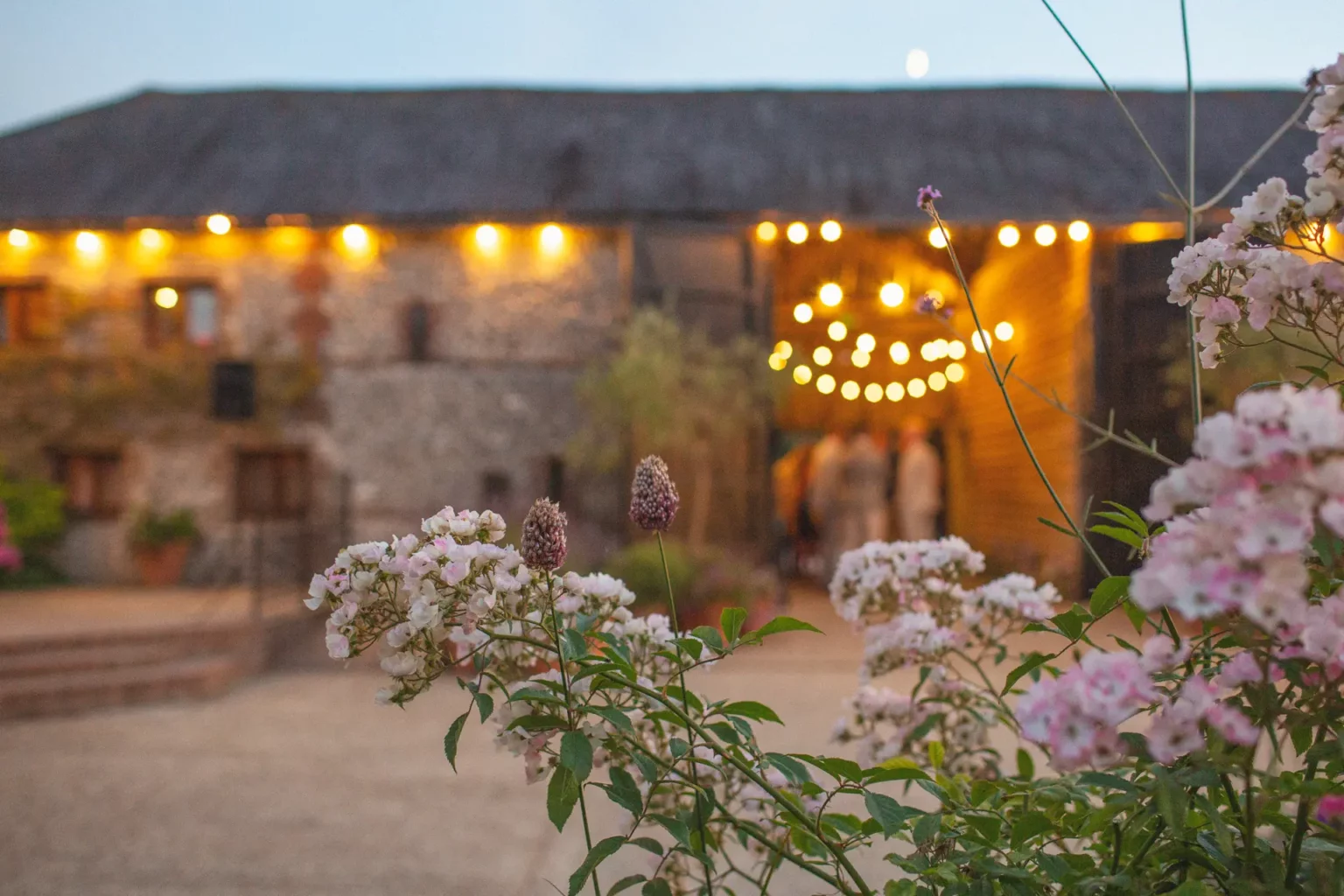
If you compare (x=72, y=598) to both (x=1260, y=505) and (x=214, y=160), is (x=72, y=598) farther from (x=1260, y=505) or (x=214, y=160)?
(x=1260, y=505)

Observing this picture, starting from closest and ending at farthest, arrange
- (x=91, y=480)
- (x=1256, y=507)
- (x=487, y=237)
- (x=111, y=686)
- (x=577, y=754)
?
1. (x=1256, y=507)
2. (x=577, y=754)
3. (x=111, y=686)
4. (x=487, y=237)
5. (x=91, y=480)

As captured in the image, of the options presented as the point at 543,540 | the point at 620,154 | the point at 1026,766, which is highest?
the point at 620,154

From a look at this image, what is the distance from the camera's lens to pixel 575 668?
1378mm

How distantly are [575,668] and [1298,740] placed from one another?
0.97 m

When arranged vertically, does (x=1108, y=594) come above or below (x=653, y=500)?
below

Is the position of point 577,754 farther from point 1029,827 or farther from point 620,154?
point 620,154

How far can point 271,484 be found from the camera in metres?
9.88

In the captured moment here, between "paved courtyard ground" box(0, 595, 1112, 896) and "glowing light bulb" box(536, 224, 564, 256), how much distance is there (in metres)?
5.43

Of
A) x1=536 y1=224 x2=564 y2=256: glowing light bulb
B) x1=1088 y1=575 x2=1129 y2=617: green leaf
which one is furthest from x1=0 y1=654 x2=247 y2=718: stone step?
x1=1088 y1=575 x2=1129 y2=617: green leaf

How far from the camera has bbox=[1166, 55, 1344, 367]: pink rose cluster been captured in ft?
3.47

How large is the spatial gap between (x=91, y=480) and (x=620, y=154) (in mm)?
7267

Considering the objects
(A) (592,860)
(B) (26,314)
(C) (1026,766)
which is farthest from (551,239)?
(A) (592,860)

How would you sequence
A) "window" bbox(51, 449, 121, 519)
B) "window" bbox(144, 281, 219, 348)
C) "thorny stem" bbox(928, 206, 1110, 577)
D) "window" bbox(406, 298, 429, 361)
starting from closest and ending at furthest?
1. "thorny stem" bbox(928, 206, 1110, 577)
2. "window" bbox(406, 298, 429, 361)
3. "window" bbox(144, 281, 219, 348)
4. "window" bbox(51, 449, 121, 519)

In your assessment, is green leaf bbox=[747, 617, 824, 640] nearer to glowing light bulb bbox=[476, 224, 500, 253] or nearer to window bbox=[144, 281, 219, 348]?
glowing light bulb bbox=[476, 224, 500, 253]
